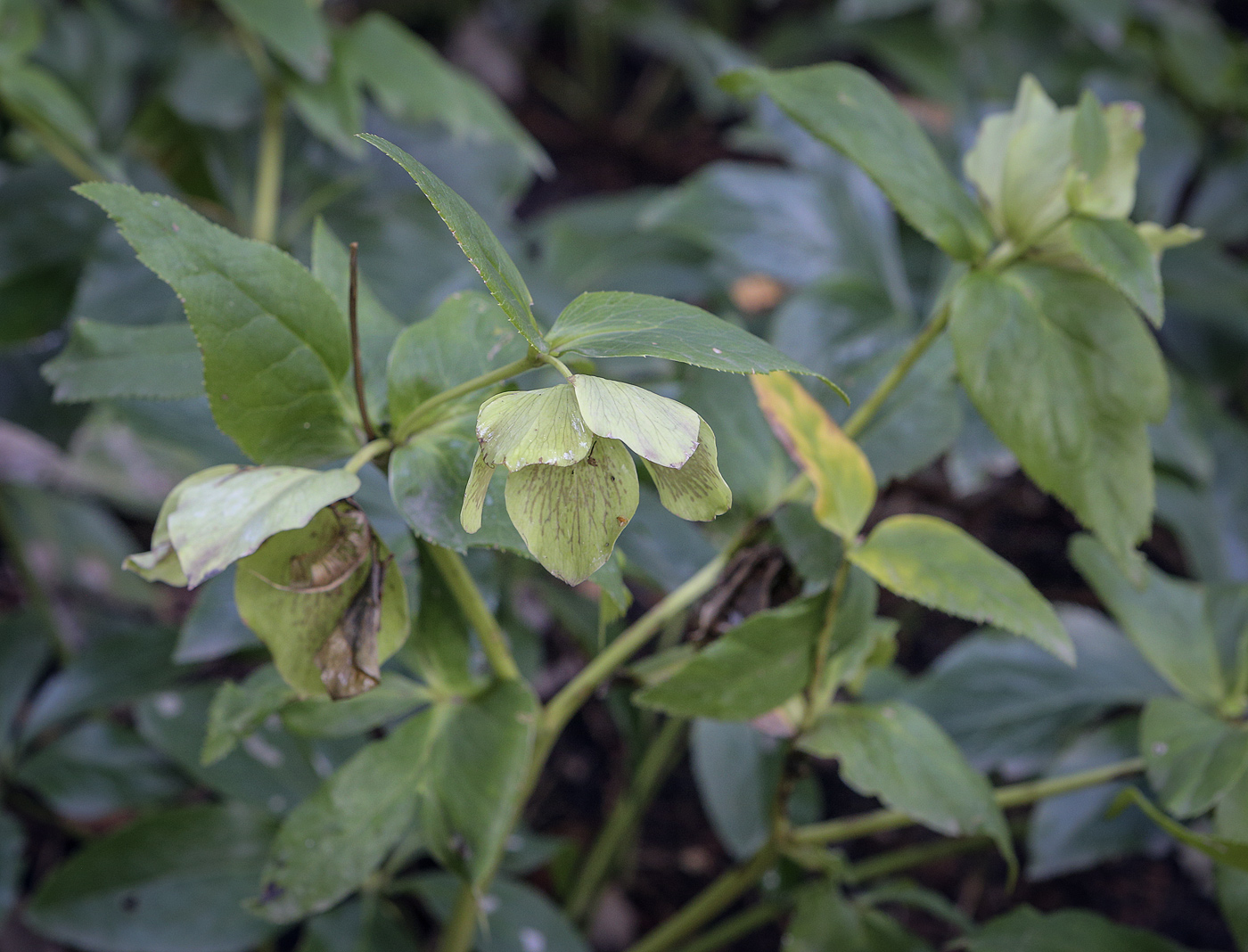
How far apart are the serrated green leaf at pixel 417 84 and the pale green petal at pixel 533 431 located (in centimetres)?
59

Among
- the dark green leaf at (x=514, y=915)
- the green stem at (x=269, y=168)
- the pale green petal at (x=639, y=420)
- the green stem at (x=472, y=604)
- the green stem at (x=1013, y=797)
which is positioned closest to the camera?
the pale green petal at (x=639, y=420)

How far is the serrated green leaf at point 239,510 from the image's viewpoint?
281 mm

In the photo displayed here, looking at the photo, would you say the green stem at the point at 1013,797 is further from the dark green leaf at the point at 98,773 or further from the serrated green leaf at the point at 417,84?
the serrated green leaf at the point at 417,84

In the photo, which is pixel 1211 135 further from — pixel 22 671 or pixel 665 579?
pixel 22 671

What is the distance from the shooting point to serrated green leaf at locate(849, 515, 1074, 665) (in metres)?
0.39

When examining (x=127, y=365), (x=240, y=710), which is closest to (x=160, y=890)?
(x=240, y=710)

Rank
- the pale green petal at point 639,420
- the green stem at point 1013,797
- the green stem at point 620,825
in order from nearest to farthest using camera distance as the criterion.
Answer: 1. the pale green petal at point 639,420
2. the green stem at point 1013,797
3. the green stem at point 620,825

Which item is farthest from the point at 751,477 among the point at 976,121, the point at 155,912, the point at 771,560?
the point at 976,121

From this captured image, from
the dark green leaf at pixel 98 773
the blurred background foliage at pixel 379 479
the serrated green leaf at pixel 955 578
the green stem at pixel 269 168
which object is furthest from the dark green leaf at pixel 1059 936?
the green stem at pixel 269 168

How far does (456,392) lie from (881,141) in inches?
10.0

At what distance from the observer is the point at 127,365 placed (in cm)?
41

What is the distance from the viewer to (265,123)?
2.86 feet

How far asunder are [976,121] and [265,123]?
79cm

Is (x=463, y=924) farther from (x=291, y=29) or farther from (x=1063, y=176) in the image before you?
(x=291, y=29)
